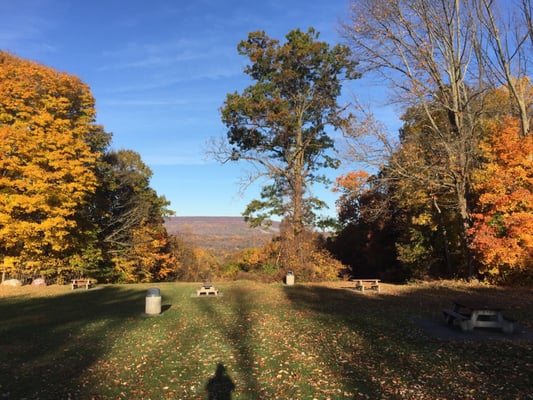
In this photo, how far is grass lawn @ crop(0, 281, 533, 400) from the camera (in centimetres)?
561

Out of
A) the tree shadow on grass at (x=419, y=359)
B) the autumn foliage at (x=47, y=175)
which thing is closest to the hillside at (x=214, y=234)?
the autumn foliage at (x=47, y=175)

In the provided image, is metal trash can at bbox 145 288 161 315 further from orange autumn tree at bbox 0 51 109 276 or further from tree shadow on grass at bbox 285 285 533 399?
orange autumn tree at bbox 0 51 109 276

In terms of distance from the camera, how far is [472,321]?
331 inches

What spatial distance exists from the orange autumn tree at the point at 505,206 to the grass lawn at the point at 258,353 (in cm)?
233

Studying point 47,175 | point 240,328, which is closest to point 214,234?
point 47,175

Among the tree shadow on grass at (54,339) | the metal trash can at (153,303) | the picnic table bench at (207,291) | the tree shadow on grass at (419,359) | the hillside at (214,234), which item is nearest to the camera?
the tree shadow on grass at (419,359)

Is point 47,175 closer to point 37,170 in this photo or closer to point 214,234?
point 37,170

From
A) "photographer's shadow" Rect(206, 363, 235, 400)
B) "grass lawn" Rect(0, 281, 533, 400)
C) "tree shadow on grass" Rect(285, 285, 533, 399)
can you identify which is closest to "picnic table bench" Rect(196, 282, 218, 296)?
"grass lawn" Rect(0, 281, 533, 400)

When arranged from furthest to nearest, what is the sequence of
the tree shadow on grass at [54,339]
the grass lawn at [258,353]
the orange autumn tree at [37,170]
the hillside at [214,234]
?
the hillside at [214,234]
the orange autumn tree at [37,170]
the tree shadow on grass at [54,339]
the grass lawn at [258,353]

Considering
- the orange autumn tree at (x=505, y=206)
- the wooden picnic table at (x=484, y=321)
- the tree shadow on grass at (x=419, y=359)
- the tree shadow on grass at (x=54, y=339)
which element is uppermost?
the orange autumn tree at (x=505, y=206)

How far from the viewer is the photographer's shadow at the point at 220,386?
545cm

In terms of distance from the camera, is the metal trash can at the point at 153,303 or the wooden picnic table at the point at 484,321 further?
the metal trash can at the point at 153,303

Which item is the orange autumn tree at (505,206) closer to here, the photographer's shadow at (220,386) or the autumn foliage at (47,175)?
the photographer's shadow at (220,386)

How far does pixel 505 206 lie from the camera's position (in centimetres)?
1515
